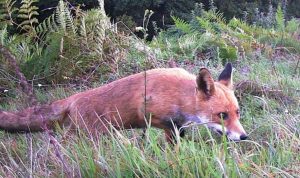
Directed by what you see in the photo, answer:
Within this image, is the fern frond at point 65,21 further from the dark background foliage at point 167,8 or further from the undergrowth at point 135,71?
the dark background foliage at point 167,8

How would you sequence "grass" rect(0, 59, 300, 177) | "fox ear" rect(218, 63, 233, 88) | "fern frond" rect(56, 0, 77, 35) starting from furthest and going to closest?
"fern frond" rect(56, 0, 77, 35) → "fox ear" rect(218, 63, 233, 88) → "grass" rect(0, 59, 300, 177)

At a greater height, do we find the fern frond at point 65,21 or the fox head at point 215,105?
the fern frond at point 65,21

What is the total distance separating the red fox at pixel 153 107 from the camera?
16.0 ft

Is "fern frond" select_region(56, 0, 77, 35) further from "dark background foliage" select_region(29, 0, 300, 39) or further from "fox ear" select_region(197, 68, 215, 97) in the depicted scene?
A: "dark background foliage" select_region(29, 0, 300, 39)

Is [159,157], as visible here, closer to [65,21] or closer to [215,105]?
[215,105]

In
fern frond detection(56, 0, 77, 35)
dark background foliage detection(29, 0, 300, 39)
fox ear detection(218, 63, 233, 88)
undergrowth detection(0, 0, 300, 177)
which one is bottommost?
dark background foliage detection(29, 0, 300, 39)

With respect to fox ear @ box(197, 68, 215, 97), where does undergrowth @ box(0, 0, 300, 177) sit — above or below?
below

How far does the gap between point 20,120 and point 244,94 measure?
8.91 ft

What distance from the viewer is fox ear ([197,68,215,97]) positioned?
15.9 ft

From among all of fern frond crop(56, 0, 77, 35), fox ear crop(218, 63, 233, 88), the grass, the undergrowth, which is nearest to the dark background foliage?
the undergrowth

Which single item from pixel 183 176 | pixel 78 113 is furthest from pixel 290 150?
pixel 78 113

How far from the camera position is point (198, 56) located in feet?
30.2

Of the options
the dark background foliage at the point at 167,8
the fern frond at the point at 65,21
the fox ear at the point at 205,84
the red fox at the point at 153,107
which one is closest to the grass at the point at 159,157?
the red fox at the point at 153,107

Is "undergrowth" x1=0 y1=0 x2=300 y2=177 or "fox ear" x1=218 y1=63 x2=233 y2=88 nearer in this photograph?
"undergrowth" x1=0 y1=0 x2=300 y2=177
